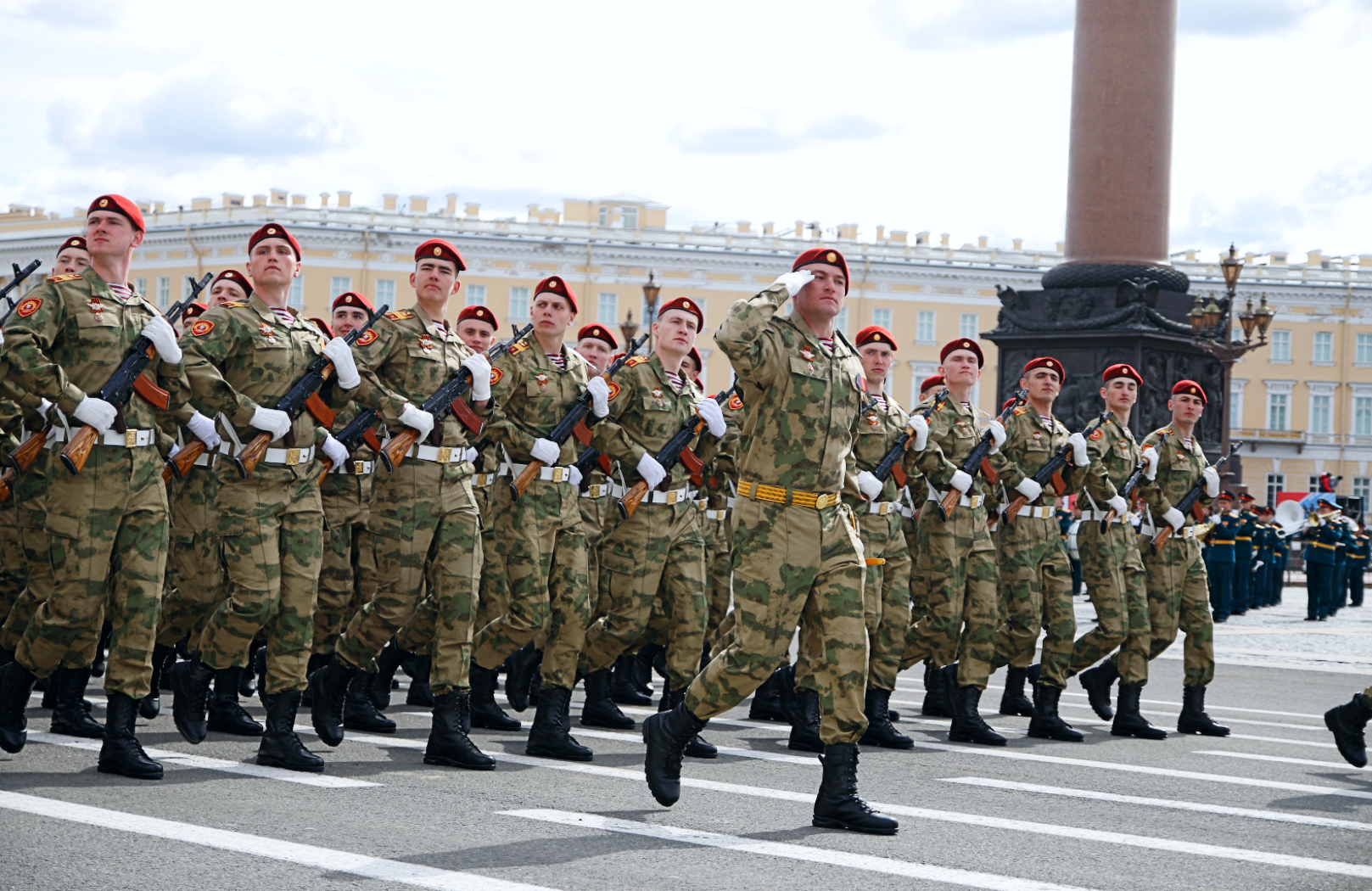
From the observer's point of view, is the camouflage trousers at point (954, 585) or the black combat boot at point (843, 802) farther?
the camouflage trousers at point (954, 585)

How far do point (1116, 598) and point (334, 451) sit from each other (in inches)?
177

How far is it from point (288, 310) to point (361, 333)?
44 cm

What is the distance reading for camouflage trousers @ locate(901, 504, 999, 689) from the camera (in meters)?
9.41

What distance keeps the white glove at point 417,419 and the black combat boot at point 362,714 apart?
53.5 inches

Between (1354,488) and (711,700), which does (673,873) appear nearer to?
(711,700)

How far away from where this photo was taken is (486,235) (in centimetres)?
6931

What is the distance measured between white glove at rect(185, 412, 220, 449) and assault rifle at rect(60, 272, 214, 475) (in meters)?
0.24

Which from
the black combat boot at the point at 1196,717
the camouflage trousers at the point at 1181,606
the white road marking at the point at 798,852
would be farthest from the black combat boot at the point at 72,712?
the black combat boot at the point at 1196,717

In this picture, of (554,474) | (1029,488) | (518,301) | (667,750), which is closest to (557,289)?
(554,474)

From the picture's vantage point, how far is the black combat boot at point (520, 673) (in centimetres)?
943

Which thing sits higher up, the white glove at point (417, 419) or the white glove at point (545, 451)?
the white glove at point (417, 419)

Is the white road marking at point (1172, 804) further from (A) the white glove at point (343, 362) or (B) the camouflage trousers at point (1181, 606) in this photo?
(A) the white glove at point (343, 362)

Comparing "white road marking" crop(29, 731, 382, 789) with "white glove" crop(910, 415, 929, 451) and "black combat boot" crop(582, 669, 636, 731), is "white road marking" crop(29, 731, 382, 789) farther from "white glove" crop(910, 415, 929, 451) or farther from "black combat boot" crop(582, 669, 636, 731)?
"white glove" crop(910, 415, 929, 451)

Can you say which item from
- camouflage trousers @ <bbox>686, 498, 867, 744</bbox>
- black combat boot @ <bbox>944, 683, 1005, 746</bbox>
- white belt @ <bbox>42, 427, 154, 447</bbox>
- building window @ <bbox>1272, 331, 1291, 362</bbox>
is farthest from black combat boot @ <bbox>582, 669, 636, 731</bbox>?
building window @ <bbox>1272, 331, 1291, 362</bbox>
